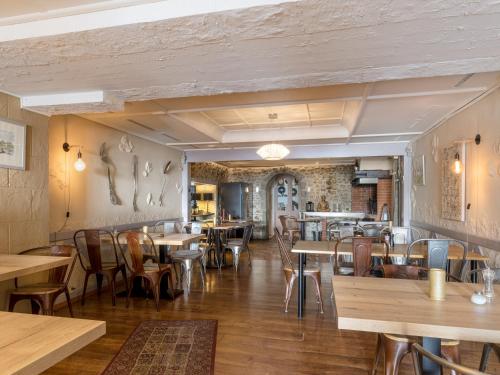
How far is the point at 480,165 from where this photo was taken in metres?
3.29

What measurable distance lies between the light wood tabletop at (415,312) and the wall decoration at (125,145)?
4236 millimetres

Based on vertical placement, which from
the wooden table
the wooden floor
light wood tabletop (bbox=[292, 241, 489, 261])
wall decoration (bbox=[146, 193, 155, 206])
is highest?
wall decoration (bbox=[146, 193, 155, 206])

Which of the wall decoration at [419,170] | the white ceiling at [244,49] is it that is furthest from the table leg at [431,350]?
the wall decoration at [419,170]

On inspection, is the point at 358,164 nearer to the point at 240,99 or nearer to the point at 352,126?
the point at 352,126

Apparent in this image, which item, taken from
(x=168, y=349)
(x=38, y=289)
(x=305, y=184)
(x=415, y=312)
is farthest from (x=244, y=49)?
(x=305, y=184)

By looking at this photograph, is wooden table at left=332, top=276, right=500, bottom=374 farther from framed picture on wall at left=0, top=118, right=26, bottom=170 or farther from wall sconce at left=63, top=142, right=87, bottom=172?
wall sconce at left=63, top=142, right=87, bottom=172

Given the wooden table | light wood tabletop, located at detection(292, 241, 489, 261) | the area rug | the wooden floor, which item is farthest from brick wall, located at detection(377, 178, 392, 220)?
the wooden table

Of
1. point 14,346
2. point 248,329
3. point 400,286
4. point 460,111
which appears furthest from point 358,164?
point 14,346

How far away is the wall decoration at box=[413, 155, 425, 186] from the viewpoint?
5176 mm

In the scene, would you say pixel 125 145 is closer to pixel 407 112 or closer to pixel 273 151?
pixel 273 151

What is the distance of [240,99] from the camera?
146 inches

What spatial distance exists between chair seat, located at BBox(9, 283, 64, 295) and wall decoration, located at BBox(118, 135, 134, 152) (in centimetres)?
261

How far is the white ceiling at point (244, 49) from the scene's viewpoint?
5.21 ft

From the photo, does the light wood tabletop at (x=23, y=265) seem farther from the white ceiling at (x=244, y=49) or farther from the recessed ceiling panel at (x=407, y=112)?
the recessed ceiling panel at (x=407, y=112)
